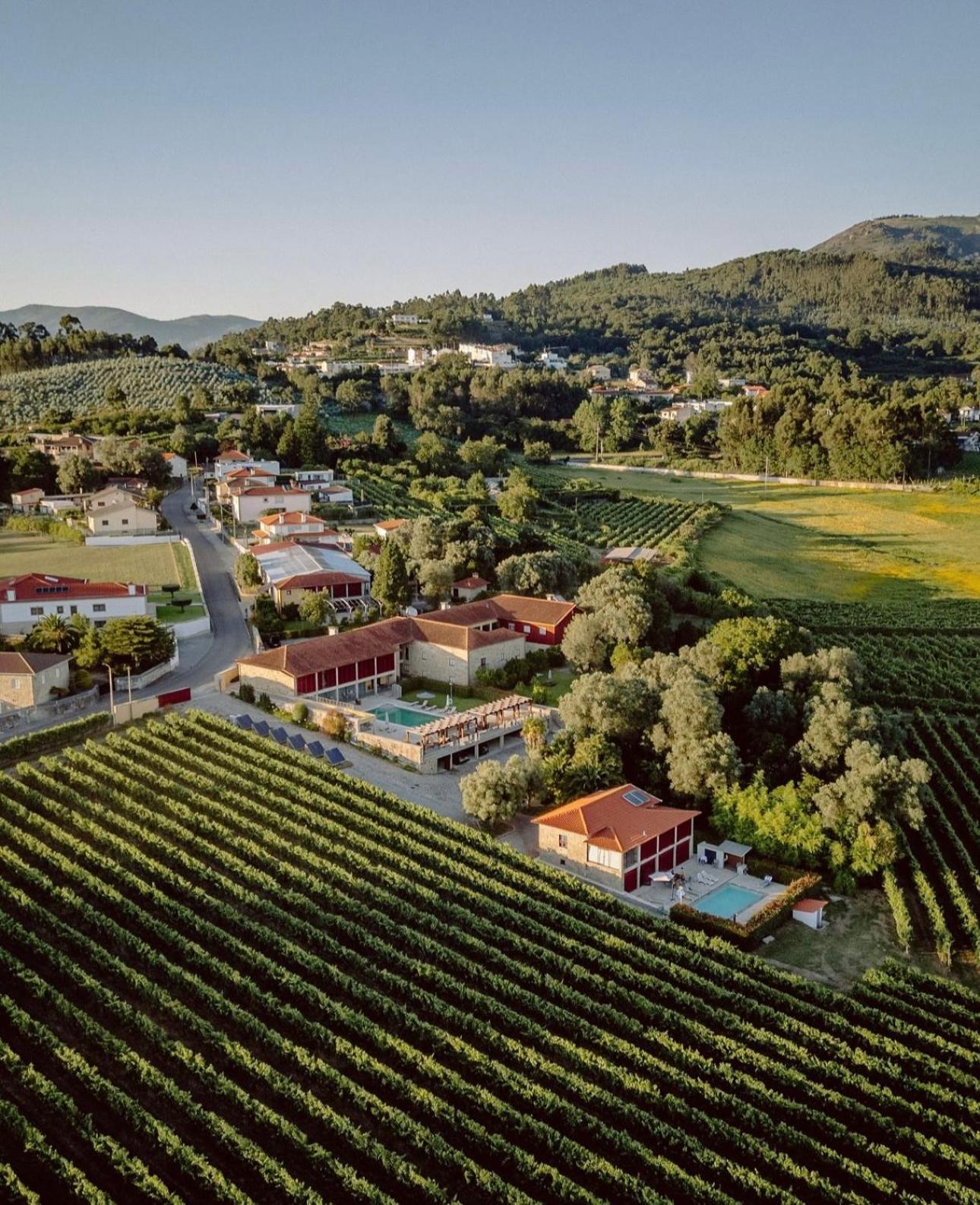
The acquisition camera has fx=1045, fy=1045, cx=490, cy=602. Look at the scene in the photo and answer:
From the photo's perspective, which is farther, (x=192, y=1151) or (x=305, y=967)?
(x=305, y=967)

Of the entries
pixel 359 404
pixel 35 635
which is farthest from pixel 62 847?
pixel 359 404

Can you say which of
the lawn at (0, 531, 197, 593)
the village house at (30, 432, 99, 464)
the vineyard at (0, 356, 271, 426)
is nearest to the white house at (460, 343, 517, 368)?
the vineyard at (0, 356, 271, 426)

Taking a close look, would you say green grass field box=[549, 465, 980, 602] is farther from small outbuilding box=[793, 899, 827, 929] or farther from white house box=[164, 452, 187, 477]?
white house box=[164, 452, 187, 477]

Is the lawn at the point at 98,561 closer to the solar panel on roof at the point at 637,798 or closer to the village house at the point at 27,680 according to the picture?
the village house at the point at 27,680

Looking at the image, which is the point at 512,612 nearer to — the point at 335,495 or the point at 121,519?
the point at 121,519

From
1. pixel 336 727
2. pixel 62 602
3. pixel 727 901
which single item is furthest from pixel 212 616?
pixel 727 901

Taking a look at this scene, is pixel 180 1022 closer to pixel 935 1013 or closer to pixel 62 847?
pixel 62 847
